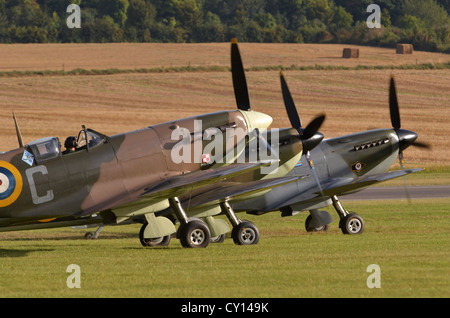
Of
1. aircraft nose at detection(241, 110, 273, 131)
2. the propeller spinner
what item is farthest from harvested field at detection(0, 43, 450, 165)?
aircraft nose at detection(241, 110, 273, 131)

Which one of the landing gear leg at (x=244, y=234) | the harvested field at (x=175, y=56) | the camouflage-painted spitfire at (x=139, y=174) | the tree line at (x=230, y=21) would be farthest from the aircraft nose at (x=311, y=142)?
the tree line at (x=230, y=21)

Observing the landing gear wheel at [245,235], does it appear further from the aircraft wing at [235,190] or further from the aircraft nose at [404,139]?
the aircraft nose at [404,139]

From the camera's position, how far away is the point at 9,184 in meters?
17.3

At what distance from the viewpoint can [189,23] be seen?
102 metres

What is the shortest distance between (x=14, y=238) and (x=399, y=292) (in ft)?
41.8

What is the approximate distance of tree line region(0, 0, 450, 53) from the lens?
91.9 metres

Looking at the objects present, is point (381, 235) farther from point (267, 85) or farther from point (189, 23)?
point (189, 23)

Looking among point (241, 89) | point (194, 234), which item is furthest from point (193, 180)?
point (241, 89)

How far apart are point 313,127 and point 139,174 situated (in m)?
3.91

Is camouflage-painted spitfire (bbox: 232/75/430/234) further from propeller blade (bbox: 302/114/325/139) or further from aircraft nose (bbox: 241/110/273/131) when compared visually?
aircraft nose (bbox: 241/110/273/131)

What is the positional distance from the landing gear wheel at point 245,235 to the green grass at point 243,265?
214mm

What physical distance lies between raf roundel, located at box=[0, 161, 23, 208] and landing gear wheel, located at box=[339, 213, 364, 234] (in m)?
7.76
